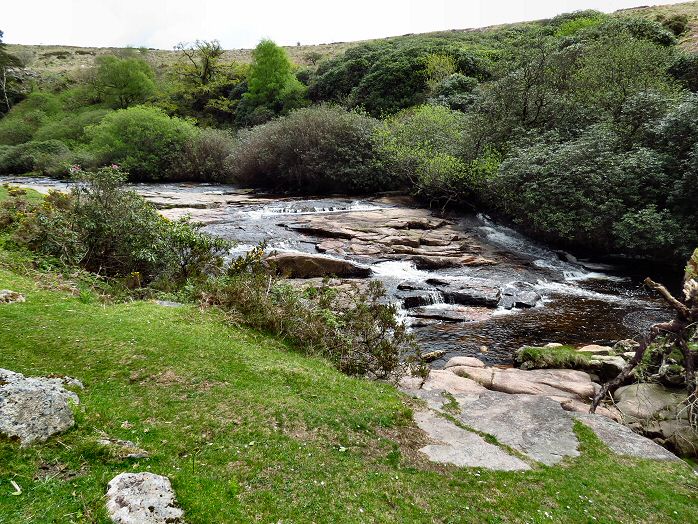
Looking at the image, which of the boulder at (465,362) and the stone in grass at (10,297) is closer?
the stone in grass at (10,297)

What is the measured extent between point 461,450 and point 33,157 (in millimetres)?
54090

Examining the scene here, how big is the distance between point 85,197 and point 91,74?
227 feet

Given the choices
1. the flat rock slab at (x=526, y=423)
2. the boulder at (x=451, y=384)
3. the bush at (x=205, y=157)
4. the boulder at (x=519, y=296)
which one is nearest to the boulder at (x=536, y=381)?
the boulder at (x=451, y=384)

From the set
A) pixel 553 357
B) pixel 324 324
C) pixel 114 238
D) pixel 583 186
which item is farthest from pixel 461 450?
pixel 583 186

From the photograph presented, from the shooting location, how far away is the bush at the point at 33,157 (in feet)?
146

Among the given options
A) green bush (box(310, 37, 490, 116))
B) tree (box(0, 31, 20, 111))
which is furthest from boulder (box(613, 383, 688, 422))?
tree (box(0, 31, 20, 111))

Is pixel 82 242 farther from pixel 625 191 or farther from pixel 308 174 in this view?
pixel 308 174

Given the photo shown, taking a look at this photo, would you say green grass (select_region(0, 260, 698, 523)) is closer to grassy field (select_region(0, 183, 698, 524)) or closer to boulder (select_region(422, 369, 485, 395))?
grassy field (select_region(0, 183, 698, 524))

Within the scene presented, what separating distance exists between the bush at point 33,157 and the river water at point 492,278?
23.2 meters

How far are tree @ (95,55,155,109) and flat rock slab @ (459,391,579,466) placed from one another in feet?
225

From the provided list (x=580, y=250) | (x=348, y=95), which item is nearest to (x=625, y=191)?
(x=580, y=250)

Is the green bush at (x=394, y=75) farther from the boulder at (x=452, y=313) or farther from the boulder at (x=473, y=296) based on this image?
the boulder at (x=452, y=313)

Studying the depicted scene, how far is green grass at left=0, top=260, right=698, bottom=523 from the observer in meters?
4.30

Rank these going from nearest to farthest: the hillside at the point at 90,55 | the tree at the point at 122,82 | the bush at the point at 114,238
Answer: the bush at the point at 114,238 → the tree at the point at 122,82 → the hillside at the point at 90,55
